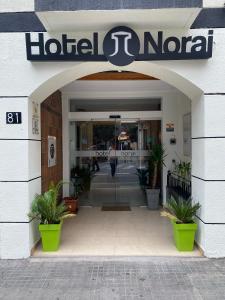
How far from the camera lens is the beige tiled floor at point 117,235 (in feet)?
16.7

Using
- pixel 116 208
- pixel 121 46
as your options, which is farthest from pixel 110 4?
pixel 116 208

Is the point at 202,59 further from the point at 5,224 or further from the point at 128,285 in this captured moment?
the point at 5,224

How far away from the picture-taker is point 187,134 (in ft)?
25.3

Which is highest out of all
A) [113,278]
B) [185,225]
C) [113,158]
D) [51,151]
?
[51,151]

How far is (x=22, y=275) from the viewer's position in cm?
432

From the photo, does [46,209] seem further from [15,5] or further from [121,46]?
[15,5]

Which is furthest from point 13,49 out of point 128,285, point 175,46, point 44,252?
point 128,285

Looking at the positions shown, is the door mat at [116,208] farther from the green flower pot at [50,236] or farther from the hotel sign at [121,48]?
the hotel sign at [121,48]

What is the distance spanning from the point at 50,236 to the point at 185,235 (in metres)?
2.05

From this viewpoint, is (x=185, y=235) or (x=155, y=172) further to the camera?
(x=155, y=172)

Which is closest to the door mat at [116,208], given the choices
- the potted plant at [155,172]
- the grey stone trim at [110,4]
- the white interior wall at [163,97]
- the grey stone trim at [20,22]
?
the potted plant at [155,172]

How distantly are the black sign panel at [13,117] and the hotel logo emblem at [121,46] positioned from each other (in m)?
1.56

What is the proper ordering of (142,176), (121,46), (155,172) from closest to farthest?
(121,46) → (155,172) → (142,176)

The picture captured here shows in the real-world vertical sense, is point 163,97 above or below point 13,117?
above
